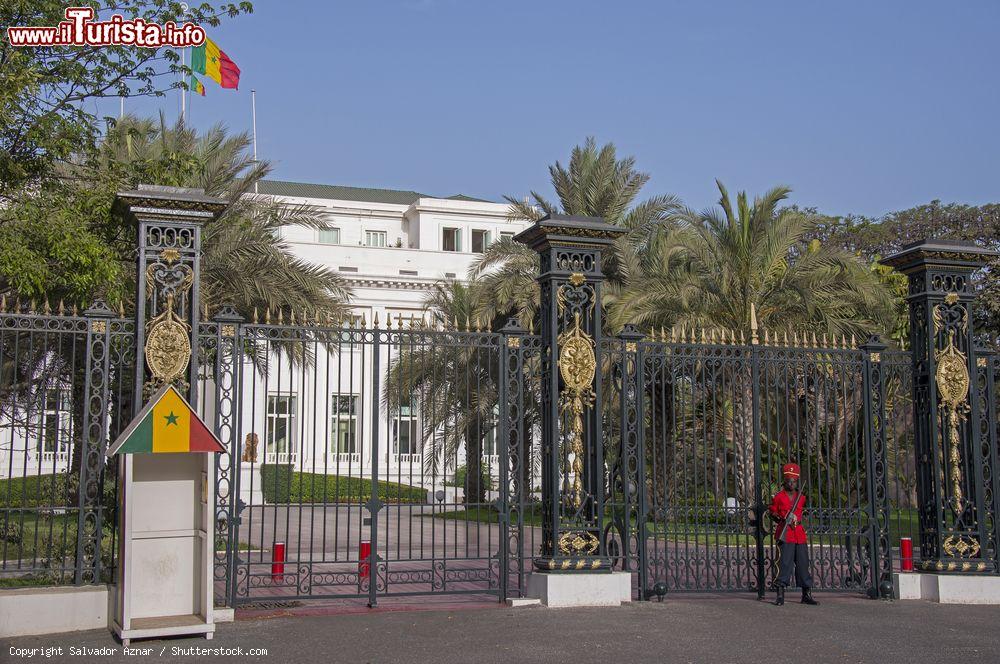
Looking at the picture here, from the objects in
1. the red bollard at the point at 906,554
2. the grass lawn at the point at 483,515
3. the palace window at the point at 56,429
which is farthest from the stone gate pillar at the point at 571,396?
the palace window at the point at 56,429

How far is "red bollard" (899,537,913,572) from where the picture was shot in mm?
11802

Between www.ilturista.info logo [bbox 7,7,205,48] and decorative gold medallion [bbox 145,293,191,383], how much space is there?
13.2 ft

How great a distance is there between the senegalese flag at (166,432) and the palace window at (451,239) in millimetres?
41694

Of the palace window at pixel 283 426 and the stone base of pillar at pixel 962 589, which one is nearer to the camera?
the palace window at pixel 283 426

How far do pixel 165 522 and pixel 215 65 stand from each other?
14.3 metres

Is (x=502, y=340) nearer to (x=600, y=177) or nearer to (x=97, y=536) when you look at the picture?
(x=97, y=536)

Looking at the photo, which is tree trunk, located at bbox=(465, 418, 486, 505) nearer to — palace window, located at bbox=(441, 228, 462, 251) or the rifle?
the rifle

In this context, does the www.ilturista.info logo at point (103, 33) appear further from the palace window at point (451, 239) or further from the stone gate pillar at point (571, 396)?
the palace window at point (451, 239)

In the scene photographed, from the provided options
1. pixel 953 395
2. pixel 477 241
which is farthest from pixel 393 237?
pixel 953 395

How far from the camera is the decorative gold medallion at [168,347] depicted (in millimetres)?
8820

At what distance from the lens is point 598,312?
1042cm

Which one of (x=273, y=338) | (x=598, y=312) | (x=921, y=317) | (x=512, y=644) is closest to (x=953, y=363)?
(x=921, y=317)

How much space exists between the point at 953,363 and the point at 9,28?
1104 centimetres

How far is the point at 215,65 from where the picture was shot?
20672 millimetres
